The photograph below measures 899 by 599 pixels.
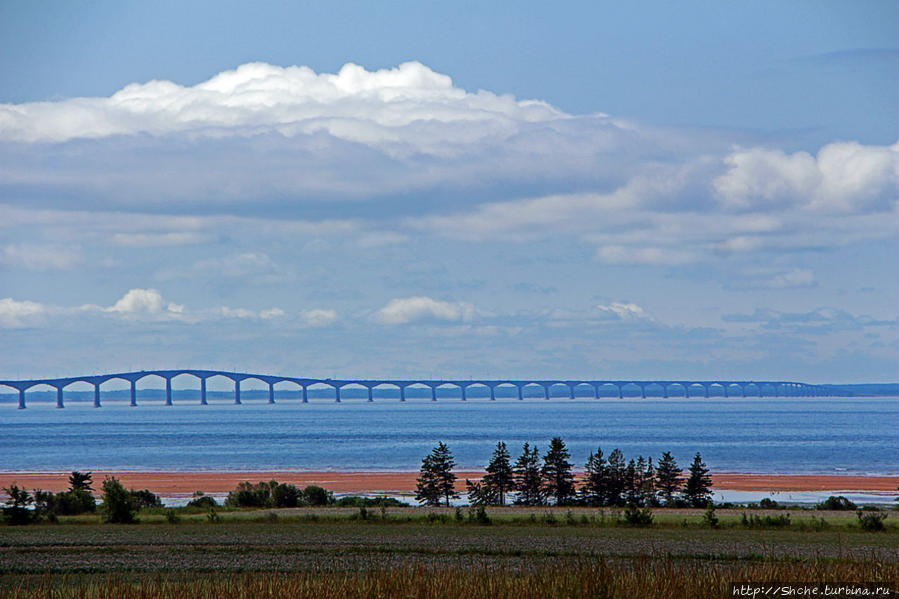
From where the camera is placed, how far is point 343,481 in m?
71.2

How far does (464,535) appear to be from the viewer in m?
33.6

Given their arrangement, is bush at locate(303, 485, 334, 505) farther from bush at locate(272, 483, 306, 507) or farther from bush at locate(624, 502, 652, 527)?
bush at locate(624, 502, 652, 527)

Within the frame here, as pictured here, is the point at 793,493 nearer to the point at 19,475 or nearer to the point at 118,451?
the point at 19,475

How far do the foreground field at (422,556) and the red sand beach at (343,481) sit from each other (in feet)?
74.8

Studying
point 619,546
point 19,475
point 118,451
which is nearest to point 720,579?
point 619,546

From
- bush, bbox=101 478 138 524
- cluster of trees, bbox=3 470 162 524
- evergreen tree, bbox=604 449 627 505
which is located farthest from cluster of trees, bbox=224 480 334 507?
evergreen tree, bbox=604 449 627 505

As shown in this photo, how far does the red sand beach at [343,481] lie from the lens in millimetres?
65062

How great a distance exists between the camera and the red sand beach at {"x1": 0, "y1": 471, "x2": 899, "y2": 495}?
6506cm

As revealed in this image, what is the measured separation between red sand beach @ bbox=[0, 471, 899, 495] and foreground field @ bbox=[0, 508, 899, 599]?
74.8 feet

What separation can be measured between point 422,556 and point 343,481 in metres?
44.6

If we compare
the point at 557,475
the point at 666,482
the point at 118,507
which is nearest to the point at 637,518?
the point at 557,475

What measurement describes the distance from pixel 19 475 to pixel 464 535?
203 feet

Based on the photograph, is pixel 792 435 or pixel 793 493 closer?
pixel 793 493

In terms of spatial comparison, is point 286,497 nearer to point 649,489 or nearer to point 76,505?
point 76,505
